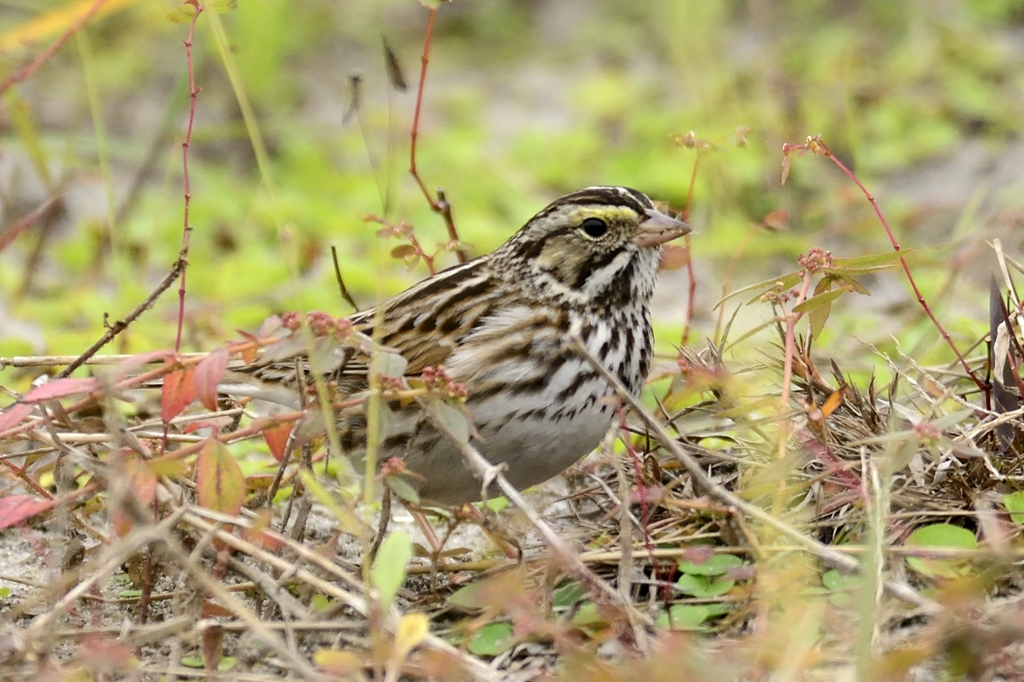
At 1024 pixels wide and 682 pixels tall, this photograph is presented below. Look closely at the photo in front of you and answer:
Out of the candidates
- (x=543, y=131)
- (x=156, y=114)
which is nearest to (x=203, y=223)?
(x=156, y=114)

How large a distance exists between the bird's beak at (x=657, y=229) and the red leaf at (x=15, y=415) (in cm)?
148

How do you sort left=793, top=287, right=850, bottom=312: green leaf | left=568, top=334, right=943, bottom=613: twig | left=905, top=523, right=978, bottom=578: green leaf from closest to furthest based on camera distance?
left=568, top=334, right=943, bottom=613: twig
left=905, top=523, right=978, bottom=578: green leaf
left=793, top=287, right=850, bottom=312: green leaf

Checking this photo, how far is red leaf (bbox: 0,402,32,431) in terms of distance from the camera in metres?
2.63

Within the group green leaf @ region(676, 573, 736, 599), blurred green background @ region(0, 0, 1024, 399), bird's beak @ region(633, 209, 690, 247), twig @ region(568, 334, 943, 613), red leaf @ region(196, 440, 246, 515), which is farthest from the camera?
blurred green background @ region(0, 0, 1024, 399)

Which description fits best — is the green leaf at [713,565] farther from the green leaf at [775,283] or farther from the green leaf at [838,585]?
the green leaf at [775,283]

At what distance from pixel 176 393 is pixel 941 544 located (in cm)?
153

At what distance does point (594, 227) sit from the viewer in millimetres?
3387

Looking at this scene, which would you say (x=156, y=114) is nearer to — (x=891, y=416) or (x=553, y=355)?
(x=553, y=355)

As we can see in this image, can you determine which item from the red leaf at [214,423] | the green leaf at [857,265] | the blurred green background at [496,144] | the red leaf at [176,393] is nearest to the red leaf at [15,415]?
the red leaf at [176,393]

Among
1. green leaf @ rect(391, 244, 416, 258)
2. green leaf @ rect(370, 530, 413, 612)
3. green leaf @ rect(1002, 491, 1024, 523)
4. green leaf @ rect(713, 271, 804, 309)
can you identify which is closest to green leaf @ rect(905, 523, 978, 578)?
green leaf @ rect(1002, 491, 1024, 523)

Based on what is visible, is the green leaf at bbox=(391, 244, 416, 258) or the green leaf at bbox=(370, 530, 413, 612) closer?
the green leaf at bbox=(370, 530, 413, 612)

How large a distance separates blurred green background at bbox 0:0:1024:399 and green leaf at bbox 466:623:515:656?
176cm

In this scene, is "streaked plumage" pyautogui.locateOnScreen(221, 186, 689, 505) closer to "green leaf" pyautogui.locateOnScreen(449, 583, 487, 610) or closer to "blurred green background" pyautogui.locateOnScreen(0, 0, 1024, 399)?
"green leaf" pyautogui.locateOnScreen(449, 583, 487, 610)

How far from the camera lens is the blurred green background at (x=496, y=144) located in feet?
17.5
